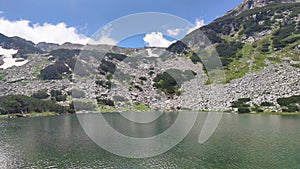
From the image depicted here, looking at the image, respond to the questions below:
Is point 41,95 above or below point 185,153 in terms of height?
above

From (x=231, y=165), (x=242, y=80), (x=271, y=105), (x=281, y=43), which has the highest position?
(x=281, y=43)

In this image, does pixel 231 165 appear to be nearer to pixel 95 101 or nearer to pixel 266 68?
pixel 266 68

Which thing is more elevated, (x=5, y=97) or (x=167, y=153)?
(x=5, y=97)

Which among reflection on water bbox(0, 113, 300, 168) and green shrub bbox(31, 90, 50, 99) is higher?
green shrub bbox(31, 90, 50, 99)

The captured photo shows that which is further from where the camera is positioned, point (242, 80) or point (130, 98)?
point (130, 98)

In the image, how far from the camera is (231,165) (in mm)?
38031

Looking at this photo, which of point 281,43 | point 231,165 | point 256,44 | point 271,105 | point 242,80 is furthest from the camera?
point 256,44

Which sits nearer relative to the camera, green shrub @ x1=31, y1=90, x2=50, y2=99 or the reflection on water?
the reflection on water

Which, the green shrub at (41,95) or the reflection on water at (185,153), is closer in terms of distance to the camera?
the reflection on water at (185,153)

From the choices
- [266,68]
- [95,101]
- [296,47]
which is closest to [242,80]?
[266,68]

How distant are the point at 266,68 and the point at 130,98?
77.0 meters

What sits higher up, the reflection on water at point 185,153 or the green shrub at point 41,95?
the green shrub at point 41,95

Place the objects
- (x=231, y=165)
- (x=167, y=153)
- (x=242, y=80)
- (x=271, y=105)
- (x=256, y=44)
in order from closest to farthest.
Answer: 1. (x=231, y=165)
2. (x=167, y=153)
3. (x=271, y=105)
4. (x=242, y=80)
5. (x=256, y=44)

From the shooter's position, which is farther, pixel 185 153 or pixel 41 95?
pixel 41 95
